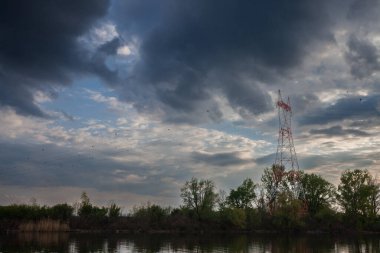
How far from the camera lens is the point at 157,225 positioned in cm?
11294

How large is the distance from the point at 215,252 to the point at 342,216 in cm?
8389

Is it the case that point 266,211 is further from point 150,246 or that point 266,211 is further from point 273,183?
point 150,246

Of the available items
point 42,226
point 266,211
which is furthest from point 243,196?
point 42,226

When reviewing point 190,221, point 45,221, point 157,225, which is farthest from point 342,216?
point 45,221

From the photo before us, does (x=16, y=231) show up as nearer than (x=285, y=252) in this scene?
No

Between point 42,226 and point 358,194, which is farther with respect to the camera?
point 358,194

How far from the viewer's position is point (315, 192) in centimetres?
13212

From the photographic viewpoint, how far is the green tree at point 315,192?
131 metres

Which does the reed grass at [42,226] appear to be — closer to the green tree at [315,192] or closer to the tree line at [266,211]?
the tree line at [266,211]

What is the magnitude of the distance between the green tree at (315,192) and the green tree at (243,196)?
16735 mm

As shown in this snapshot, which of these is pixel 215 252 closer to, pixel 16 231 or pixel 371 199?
pixel 16 231

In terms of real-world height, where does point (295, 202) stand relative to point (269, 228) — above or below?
above

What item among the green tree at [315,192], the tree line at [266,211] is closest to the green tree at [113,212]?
the tree line at [266,211]

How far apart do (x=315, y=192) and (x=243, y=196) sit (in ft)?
76.7
